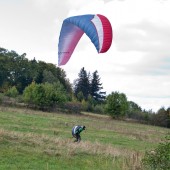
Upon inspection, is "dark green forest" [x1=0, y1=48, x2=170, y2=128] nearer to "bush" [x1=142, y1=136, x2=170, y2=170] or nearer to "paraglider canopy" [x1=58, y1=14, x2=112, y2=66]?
"paraglider canopy" [x1=58, y1=14, x2=112, y2=66]

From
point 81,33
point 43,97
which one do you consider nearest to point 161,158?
point 81,33

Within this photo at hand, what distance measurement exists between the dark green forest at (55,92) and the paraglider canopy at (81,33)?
43417mm

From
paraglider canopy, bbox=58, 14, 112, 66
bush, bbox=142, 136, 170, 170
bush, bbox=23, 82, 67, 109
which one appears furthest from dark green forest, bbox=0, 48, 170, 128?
bush, bbox=142, 136, 170, 170

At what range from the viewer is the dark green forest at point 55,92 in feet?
232

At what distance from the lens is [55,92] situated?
7100cm

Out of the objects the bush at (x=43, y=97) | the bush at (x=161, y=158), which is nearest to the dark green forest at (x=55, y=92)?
the bush at (x=43, y=97)

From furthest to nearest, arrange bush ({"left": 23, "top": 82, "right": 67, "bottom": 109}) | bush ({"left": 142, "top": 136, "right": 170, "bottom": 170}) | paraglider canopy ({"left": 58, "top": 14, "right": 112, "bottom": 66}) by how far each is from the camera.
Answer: bush ({"left": 23, "top": 82, "right": 67, "bottom": 109}) → paraglider canopy ({"left": 58, "top": 14, "right": 112, "bottom": 66}) → bush ({"left": 142, "top": 136, "right": 170, "bottom": 170})

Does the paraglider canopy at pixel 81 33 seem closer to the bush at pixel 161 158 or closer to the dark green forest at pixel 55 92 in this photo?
the bush at pixel 161 158

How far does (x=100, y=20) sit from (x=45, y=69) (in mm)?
96988

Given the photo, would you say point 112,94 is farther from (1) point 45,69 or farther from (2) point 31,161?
(2) point 31,161

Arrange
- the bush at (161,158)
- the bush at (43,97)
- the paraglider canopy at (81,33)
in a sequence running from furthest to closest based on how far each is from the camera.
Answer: the bush at (43,97)
the paraglider canopy at (81,33)
the bush at (161,158)

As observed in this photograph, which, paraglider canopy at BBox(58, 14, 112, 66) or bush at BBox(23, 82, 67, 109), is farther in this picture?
bush at BBox(23, 82, 67, 109)

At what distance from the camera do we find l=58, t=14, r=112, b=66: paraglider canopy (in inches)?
698

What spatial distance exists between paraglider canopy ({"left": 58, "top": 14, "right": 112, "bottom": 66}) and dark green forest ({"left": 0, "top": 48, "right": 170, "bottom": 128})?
43417mm
